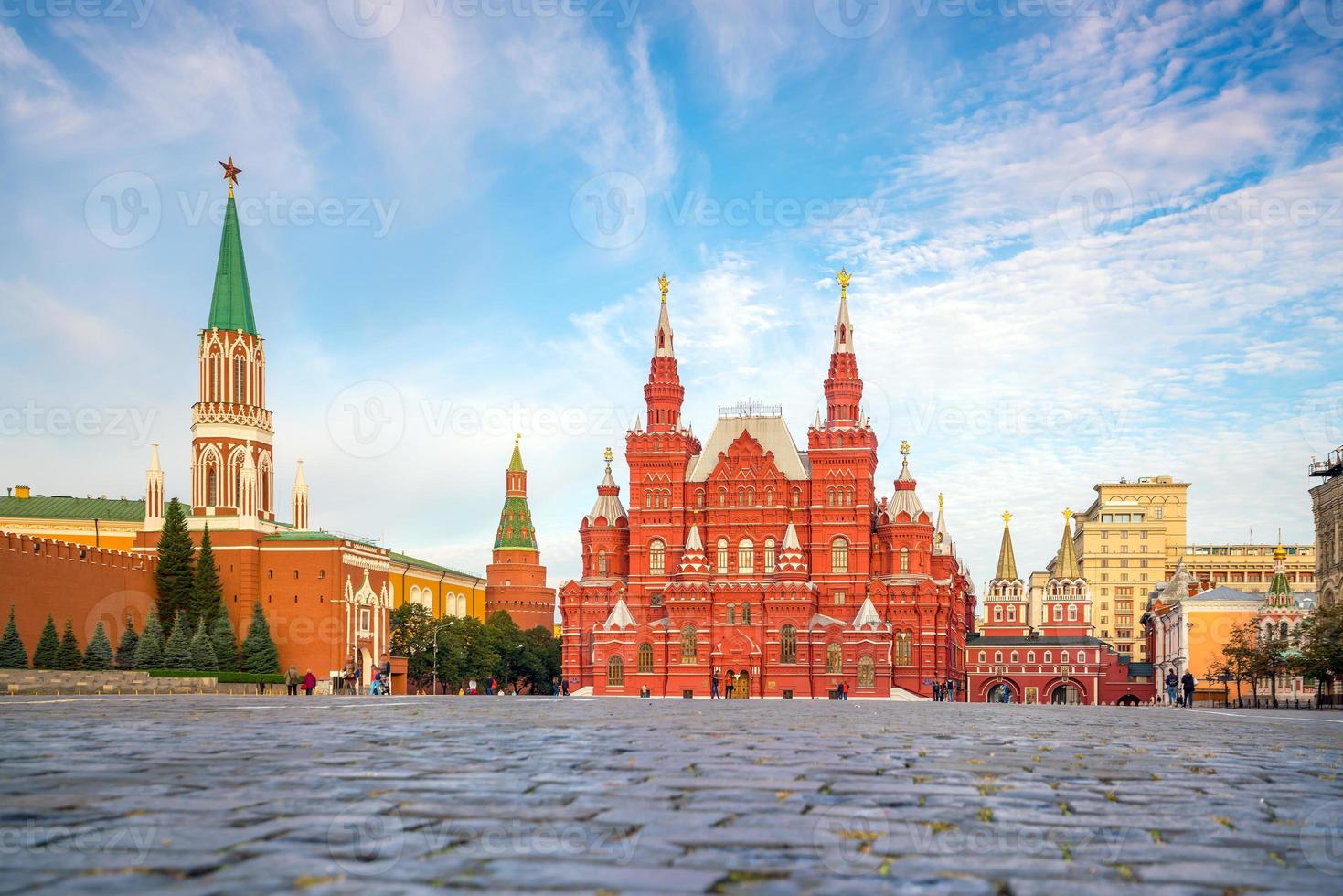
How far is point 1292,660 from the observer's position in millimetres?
57250

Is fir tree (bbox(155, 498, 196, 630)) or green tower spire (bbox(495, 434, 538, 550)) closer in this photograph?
fir tree (bbox(155, 498, 196, 630))

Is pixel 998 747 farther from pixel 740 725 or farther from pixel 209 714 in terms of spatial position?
pixel 209 714

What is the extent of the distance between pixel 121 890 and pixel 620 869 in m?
1.98

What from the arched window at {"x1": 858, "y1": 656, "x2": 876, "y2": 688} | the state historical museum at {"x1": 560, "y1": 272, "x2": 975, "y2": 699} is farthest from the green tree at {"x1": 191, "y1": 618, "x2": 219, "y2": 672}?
the arched window at {"x1": 858, "y1": 656, "x2": 876, "y2": 688}

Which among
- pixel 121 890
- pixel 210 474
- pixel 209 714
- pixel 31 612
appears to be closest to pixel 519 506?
pixel 210 474

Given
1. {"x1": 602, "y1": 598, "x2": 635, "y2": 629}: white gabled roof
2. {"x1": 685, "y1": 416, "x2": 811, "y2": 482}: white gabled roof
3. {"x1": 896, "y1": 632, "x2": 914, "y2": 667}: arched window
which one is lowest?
{"x1": 896, "y1": 632, "x2": 914, "y2": 667}: arched window

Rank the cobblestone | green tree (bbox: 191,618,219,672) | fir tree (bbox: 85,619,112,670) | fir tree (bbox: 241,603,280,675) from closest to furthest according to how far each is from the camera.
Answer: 1. the cobblestone
2. fir tree (bbox: 85,619,112,670)
3. green tree (bbox: 191,618,219,672)
4. fir tree (bbox: 241,603,280,675)

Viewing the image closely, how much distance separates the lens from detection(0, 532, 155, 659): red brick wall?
58125mm

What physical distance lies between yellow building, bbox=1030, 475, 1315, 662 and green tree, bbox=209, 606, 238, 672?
10822cm

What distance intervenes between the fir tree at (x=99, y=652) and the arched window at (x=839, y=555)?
135 ft

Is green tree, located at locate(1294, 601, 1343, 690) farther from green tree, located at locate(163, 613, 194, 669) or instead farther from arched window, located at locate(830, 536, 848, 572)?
green tree, located at locate(163, 613, 194, 669)

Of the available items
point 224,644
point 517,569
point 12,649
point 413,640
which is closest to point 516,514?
point 517,569

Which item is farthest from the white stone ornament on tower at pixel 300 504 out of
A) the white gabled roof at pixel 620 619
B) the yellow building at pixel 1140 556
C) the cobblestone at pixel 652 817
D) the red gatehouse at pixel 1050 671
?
the yellow building at pixel 1140 556

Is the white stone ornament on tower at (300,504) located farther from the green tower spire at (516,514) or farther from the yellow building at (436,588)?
the green tower spire at (516,514)
